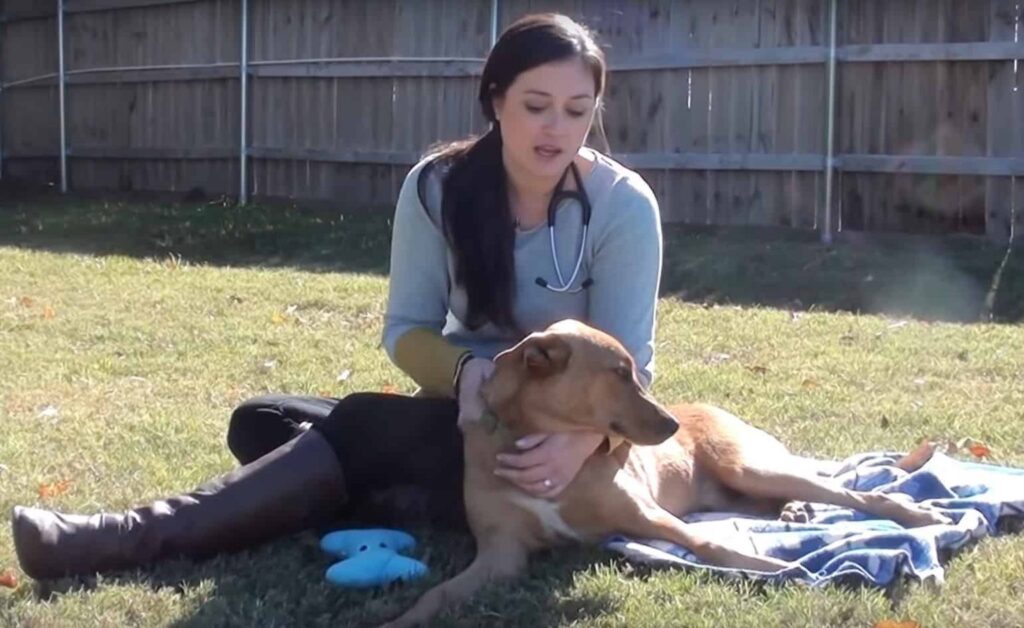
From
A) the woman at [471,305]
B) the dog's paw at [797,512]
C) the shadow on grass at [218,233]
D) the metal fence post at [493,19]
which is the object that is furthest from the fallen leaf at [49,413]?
the metal fence post at [493,19]

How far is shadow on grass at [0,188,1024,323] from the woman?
16.8 ft

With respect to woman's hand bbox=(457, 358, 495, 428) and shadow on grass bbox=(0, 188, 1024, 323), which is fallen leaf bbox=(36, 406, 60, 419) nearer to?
woman's hand bbox=(457, 358, 495, 428)

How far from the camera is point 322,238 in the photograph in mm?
12789

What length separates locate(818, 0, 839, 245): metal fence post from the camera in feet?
37.7

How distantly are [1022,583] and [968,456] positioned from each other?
176 cm

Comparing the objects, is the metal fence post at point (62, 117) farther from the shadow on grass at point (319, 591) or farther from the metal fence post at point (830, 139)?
the shadow on grass at point (319, 591)

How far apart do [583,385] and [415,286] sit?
797 mm

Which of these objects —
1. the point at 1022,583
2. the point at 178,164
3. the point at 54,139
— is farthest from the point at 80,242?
the point at 1022,583

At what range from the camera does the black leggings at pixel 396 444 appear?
4680mm

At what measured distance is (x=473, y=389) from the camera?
179 inches

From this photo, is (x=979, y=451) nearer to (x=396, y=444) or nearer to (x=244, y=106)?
(x=396, y=444)

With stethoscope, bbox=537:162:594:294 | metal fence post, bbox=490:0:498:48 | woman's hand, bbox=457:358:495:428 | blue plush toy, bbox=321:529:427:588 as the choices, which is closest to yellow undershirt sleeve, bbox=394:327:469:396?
woman's hand, bbox=457:358:495:428

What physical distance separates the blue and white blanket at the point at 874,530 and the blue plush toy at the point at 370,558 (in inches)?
23.0

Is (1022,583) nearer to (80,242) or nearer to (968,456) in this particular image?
(968,456)
